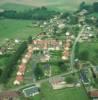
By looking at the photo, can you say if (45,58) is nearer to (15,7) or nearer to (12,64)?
(12,64)

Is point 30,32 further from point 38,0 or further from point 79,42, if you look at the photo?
point 38,0

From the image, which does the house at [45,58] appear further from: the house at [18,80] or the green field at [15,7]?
the green field at [15,7]

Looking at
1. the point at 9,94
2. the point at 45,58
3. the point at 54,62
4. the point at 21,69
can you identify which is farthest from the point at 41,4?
the point at 9,94

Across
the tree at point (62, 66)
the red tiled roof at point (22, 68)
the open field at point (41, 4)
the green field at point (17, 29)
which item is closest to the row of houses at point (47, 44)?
the green field at point (17, 29)

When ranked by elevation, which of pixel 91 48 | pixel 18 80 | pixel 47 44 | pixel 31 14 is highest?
pixel 31 14

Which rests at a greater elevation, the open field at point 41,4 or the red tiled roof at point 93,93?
the open field at point 41,4

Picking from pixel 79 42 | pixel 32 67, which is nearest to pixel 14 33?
pixel 79 42
